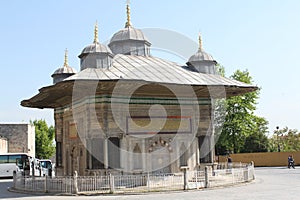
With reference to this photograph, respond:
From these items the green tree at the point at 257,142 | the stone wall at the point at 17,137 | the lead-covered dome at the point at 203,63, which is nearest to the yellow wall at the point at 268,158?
the green tree at the point at 257,142

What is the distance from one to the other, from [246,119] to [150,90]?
70.8 ft

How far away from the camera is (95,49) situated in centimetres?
1802

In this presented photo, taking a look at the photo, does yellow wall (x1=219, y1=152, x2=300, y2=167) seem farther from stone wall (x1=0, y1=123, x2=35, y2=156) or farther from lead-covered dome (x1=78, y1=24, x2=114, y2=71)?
stone wall (x1=0, y1=123, x2=35, y2=156)

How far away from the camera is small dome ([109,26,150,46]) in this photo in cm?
2362

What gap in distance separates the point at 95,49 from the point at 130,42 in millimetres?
5719

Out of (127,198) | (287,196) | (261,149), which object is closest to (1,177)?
(127,198)

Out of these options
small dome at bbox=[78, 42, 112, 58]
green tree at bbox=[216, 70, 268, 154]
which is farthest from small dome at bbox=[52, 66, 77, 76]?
green tree at bbox=[216, 70, 268, 154]

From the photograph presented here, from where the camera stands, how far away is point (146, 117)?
1794cm

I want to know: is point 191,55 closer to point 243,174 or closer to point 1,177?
point 243,174

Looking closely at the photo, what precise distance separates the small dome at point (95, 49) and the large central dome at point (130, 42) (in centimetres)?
459

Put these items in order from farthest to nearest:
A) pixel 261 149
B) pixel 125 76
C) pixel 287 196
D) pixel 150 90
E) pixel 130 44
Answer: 1. pixel 261 149
2. pixel 130 44
3. pixel 150 90
4. pixel 125 76
5. pixel 287 196

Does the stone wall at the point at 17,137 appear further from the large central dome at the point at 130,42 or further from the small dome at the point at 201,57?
the small dome at the point at 201,57

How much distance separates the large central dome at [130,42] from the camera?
23281 mm

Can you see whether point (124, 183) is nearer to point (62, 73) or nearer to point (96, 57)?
point (96, 57)
